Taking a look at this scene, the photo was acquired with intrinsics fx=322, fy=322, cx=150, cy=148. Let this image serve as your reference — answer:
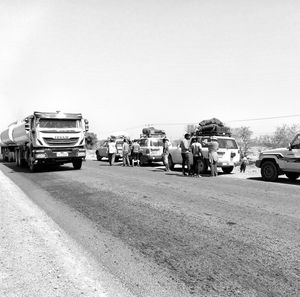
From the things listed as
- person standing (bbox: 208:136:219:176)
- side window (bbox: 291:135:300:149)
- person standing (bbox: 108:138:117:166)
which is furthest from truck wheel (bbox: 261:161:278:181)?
person standing (bbox: 108:138:117:166)

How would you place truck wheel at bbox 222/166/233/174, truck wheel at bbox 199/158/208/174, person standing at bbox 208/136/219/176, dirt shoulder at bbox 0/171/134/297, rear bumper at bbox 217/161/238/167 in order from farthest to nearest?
truck wheel at bbox 222/166/233/174 → rear bumper at bbox 217/161/238/167 → truck wheel at bbox 199/158/208/174 → person standing at bbox 208/136/219/176 → dirt shoulder at bbox 0/171/134/297

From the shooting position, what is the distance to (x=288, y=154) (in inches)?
459

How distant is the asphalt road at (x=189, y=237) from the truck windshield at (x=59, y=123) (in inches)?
297

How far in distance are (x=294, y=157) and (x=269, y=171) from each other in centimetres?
115

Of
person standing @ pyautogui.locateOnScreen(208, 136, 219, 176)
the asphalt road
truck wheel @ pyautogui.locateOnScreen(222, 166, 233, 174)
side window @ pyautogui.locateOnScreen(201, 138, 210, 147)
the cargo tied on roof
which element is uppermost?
the cargo tied on roof

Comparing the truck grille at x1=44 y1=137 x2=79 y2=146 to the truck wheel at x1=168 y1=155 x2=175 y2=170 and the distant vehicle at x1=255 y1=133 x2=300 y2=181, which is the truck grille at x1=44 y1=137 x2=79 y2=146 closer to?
the truck wheel at x1=168 y1=155 x2=175 y2=170

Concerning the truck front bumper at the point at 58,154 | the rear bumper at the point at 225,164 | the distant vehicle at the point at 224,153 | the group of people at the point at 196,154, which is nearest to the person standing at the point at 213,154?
the group of people at the point at 196,154

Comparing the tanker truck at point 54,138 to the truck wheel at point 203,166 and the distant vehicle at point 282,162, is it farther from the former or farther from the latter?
the distant vehicle at point 282,162

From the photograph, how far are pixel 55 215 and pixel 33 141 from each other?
10.2 m

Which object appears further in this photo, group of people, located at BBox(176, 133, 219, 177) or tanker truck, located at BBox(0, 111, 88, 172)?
tanker truck, located at BBox(0, 111, 88, 172)

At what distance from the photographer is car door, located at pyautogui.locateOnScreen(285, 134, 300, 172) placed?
11.4 meters

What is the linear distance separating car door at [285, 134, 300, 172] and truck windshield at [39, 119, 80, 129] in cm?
1047

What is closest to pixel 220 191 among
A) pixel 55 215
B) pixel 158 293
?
pixel 55 215

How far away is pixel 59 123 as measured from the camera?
16.5 m
